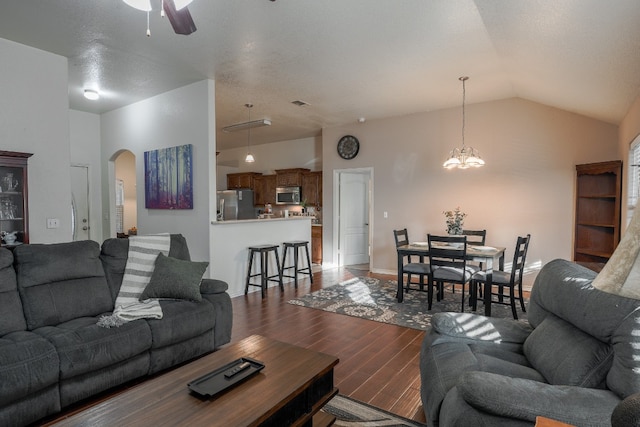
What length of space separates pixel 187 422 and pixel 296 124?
19.9 feet

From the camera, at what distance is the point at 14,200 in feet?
11.6

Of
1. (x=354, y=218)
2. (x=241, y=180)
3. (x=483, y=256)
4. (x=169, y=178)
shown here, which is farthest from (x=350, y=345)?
(x=241, y=180)

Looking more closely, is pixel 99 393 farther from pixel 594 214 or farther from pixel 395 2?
pixel 594 214

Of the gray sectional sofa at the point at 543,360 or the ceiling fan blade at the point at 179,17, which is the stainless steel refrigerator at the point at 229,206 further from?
the gray sectional sofa at the point at 543,360

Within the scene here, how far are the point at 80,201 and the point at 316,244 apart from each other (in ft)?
14.7

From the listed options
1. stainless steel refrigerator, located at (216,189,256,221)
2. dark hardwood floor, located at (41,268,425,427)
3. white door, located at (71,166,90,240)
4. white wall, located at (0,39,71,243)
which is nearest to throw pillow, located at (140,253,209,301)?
dark hardwood floor, located at (41,268,425,427)

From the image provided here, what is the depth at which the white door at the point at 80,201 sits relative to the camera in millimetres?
5926

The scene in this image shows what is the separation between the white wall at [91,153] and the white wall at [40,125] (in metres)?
2.32

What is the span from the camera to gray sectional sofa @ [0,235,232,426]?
1.90 m

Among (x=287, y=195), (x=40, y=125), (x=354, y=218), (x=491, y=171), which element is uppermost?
(x=40, y=125)

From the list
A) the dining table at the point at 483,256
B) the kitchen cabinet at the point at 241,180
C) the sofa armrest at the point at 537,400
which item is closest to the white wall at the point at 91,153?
the kitchen cabinet at the point at 241,180

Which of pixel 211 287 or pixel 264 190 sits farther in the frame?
pixel 264 190

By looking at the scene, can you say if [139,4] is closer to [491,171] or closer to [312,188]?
[491,171]

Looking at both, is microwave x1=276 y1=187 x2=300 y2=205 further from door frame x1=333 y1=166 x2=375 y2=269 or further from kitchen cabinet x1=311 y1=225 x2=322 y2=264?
door frame x1=333 y1=166 x2=375 y2=269
